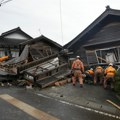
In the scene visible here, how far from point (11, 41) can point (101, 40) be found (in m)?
17.9

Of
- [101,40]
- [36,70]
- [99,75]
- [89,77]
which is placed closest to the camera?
[99,75]

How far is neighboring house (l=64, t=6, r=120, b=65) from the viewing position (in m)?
14.6

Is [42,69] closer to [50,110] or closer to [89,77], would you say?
[89,77]

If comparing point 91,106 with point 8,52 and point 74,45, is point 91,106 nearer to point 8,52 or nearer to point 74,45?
point 74,45

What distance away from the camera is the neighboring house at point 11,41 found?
2841 cm

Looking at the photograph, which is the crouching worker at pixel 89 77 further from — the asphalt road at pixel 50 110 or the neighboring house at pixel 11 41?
the neighboring house at pixel 11 41

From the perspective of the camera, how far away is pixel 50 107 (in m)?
8.29

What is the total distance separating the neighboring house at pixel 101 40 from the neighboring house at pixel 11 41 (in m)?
13.8

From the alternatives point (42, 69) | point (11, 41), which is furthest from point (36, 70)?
point (11, 41)

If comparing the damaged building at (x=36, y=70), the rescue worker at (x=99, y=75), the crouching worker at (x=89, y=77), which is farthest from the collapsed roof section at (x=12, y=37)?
the rescue worker at (x=99, y=75)

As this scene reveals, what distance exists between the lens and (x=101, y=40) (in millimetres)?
15562

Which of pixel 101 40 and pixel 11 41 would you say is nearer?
pixel 101 40

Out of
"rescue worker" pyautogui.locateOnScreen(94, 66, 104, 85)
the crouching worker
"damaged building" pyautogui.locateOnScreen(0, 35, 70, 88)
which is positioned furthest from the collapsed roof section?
"rescue worker" pyautogui.locateOnScreen(94, 66, 104, 85)

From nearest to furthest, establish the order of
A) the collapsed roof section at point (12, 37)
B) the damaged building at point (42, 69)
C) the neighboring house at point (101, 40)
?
the damaged building at point (42, 69), the neighboring house at point (101, 40), the collapsed roof section at point (12, 37)
